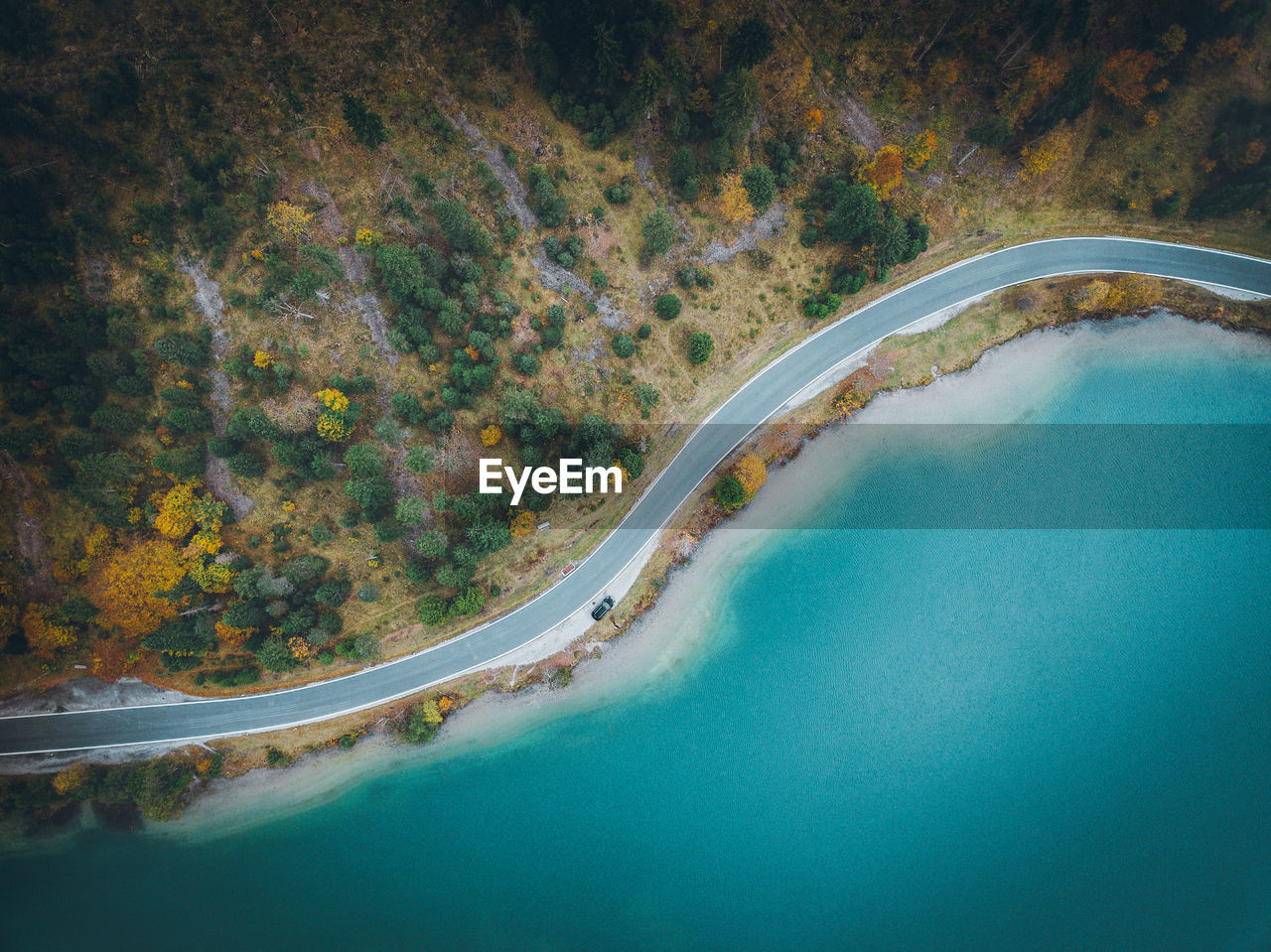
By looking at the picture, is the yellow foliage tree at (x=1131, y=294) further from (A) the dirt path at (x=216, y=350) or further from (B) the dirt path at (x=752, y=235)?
(A) the dirt path at (x=216, y=350)

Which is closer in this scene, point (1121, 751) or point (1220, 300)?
point (1121, 751)

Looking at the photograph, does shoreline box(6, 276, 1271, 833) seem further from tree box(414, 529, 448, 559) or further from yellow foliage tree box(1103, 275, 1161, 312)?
tree box(414, 529, 448, 559)

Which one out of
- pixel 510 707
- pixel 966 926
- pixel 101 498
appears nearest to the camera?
pixel 101 498

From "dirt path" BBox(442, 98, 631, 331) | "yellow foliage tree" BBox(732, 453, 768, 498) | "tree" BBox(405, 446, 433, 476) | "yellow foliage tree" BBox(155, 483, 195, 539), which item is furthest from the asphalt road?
"yellow foliage tree" BBox(155, 483, 195, 539)

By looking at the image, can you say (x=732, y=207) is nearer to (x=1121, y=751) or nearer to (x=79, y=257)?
(x=79, y=257)

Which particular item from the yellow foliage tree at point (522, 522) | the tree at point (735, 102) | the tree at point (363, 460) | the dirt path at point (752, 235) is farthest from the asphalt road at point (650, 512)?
the tree at point (735, 102)

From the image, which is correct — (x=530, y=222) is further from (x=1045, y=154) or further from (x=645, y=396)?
(x=1045, y=154)

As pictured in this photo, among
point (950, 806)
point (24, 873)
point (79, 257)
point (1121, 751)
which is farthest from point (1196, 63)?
point (24, 873)
